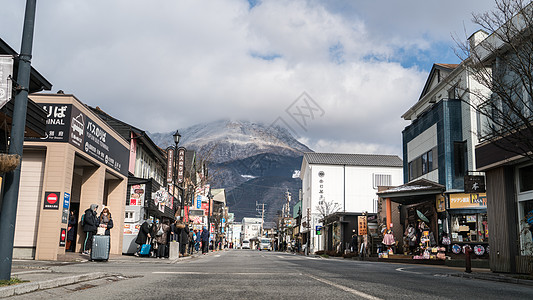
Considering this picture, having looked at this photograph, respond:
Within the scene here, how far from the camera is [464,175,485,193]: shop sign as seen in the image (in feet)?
62.1

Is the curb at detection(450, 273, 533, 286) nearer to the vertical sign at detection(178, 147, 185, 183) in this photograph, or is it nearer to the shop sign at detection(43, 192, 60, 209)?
the shop sign at detection(43, 192, 60, 209)

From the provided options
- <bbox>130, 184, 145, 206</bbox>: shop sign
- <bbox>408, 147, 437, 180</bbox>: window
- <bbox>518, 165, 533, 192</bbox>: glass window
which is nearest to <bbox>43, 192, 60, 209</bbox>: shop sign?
<bbox>130, 184, 145, 206</bbox>: shop sign

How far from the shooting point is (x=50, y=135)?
1930 centimetres

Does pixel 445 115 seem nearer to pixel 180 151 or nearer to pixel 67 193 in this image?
pixel 180 151

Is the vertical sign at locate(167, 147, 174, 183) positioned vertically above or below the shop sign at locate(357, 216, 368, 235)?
above

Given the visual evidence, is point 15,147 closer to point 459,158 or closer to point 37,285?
point 37,285

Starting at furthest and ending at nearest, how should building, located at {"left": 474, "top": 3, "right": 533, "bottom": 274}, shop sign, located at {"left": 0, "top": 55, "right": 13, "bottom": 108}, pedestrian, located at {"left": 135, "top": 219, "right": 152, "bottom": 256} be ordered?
1. pedestrian, located at {"left": 135, "top": 219, "right": 152, "bottom": 256}
2. building, located at {"left": 474, "top": 3, "right": 533, "bottom": 274}
3. shop sign, located at {"left": 0, "top": 55, "right": 13, "bottom": 108}

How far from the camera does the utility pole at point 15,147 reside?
302 inches

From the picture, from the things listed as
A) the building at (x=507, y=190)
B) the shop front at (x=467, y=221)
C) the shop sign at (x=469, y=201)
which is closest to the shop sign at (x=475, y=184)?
the building at (x=507, y=190)

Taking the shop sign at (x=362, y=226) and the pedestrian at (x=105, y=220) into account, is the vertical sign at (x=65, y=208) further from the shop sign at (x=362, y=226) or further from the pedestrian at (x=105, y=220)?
the shop sign at (x=362, y=226)

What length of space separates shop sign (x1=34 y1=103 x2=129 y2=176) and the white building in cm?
5288

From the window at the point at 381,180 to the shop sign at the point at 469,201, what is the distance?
4689 centimetres

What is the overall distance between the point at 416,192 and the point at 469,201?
11.8ft

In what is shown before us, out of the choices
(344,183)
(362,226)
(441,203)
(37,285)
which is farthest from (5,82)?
(344,183)
